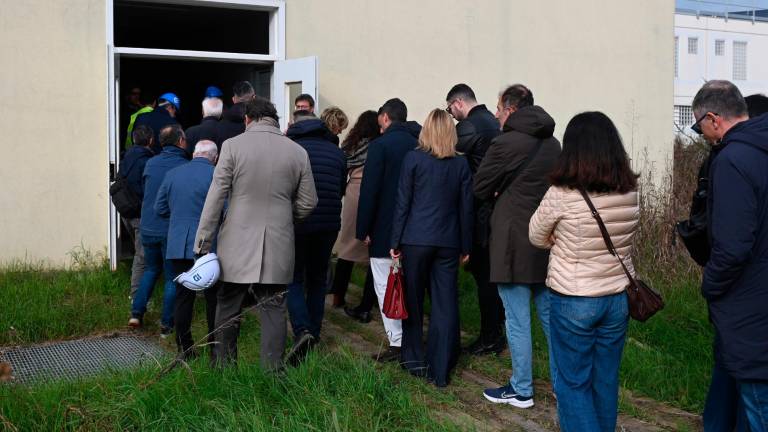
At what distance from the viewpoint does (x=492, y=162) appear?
5258mm

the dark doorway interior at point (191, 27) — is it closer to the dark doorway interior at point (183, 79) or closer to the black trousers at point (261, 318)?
the dark doorway interior at point (183, 79)

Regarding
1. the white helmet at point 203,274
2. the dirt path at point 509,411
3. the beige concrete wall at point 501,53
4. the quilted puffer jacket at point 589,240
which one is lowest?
the dirt path at point 509,411

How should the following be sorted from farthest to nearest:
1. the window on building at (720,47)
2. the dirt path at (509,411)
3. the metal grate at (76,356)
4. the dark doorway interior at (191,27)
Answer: the window on building at (720,47) < the dark doorway interior at (191,27) < the metal grate at (76,356) < the dirt path at (509,411)

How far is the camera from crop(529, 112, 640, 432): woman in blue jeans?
13.2ft

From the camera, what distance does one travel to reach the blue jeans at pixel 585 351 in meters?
4.06

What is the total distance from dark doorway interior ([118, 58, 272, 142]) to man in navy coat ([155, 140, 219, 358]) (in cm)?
467

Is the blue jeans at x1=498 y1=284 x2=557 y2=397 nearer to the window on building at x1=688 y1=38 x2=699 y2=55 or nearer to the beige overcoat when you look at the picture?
the beige overcoat

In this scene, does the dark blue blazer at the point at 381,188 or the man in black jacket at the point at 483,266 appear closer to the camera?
the dark blue blazer at the point at 381,188

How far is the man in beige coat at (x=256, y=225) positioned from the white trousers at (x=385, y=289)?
3.53 ft

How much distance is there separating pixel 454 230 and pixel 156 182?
8.17 feet

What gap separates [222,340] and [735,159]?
10.7 feet

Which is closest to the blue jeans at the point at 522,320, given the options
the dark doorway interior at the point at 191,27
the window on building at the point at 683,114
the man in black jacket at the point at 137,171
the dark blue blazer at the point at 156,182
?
the dark blue blazer at the point at 156,182

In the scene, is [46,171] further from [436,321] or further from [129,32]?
[129,32]

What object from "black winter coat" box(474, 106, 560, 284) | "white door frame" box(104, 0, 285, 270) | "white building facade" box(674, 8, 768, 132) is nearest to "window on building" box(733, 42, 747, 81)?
"white building facade" box(674, 8, 768, 132)
